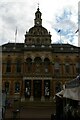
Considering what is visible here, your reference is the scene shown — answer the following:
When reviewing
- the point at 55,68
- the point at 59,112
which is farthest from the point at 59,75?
the point at 59,112

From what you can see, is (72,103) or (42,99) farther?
(42,99)

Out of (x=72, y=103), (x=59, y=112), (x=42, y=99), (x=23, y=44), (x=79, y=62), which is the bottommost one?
(x=42, y=99)

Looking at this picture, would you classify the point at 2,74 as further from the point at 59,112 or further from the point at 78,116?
the point at 78,116

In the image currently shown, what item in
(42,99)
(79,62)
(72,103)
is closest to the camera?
(72,103)

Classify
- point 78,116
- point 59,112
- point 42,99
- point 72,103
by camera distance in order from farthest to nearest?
point 42,99 → point 59,112 → point 72,103 → point 78,116

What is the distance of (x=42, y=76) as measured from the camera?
1695 inches

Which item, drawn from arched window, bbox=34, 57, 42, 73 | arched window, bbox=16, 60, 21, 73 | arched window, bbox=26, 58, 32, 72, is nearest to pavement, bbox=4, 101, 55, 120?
arched window, bbox=34, 57, 42, 73

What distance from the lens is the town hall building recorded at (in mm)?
42969

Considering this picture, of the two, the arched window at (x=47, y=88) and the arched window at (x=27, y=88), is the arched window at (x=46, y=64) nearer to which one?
the arched window at (x=47, y=88)

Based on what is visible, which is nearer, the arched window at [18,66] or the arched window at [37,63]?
the arched window at [37,63]

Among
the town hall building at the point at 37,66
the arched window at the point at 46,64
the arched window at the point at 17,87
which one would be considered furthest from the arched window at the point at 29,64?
the arched window at the point at 17,87

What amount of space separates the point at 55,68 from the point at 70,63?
10.1ft

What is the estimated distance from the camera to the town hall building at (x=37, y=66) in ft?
141

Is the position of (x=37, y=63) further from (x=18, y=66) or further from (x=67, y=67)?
(x=67, y=67)
